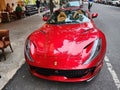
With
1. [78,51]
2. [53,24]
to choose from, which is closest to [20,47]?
[53,24]

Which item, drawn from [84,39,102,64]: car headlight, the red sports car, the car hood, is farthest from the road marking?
the car hood

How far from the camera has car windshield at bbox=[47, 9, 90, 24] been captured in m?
5.53

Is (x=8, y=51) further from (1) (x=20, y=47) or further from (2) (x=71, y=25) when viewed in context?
(2) (x=71, y=25)

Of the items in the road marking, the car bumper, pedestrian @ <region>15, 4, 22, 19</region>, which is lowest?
pedestrian @ <region>15, 4, 22, 19</region>

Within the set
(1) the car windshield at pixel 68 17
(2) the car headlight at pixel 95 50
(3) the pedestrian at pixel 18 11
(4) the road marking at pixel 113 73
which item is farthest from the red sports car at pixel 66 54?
(3) the pedestrian at pixel 18 11

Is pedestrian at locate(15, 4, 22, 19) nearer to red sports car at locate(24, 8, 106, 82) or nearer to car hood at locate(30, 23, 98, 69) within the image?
car hood at locate(30, 23, 98, 69)

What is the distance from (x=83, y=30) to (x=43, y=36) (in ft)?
3.20

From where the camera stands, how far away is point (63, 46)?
13.0 feet

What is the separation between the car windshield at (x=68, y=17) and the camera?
553 cm

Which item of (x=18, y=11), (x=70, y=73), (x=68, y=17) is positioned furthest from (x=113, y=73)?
(x=18, y=11)

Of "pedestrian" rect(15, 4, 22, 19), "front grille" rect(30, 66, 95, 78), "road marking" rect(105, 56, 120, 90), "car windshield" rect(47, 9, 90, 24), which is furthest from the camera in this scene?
"pedestrian" rect(15, 4, 22, 19)

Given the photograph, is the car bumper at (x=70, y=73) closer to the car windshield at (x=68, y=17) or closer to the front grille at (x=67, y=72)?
the front grille at (x=67, y=72)

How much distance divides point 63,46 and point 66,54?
0.90 ft

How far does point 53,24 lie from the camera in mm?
5391
